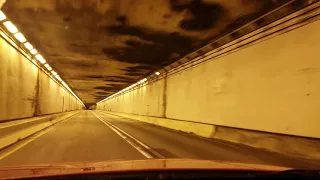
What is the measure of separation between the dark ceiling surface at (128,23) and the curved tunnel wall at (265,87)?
1270 millimetres

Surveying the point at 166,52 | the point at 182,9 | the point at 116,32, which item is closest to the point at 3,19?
the point at 116,32

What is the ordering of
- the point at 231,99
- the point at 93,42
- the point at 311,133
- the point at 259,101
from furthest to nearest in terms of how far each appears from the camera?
the point at 93,42 < the point at 231,99 < the point at 259,101 < the point at 311,133

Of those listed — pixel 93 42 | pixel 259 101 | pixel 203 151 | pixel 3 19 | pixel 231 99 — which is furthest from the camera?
pixel 93 42

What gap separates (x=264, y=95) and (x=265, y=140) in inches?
59.7

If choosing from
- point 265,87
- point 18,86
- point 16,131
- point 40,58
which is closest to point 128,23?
point 265,87

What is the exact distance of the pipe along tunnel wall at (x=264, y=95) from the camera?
891 centimetres

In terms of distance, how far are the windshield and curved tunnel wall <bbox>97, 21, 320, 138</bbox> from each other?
0.03 metres

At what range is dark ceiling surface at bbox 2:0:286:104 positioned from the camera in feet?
34.1

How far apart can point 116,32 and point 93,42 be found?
2.32m

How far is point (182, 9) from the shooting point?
10.6 metres

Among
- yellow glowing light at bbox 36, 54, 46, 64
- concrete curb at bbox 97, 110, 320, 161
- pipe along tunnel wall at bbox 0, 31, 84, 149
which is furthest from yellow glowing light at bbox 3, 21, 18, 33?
concrete curb at bbox 97, 110, 320, 161

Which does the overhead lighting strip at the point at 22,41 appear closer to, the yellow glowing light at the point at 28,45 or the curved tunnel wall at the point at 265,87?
the yellow glowing light at the point at 28,45

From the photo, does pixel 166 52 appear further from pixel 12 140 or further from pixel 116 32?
pixel 12 140

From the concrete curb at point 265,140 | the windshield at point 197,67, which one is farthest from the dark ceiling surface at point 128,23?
the concrete curb at point 265,140
